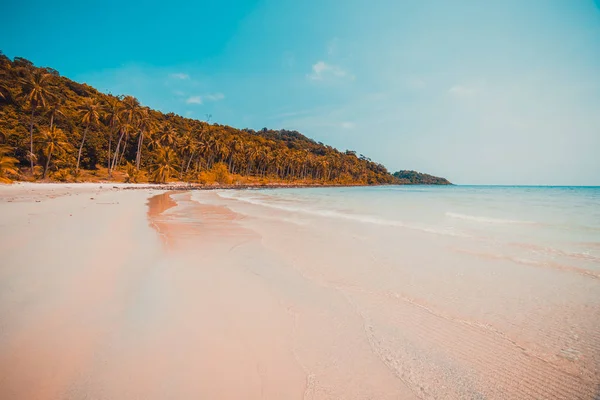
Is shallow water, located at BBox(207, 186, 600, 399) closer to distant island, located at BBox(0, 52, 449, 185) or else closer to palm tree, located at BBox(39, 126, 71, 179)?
distant island, located at BBox(0, 52, 449, 185)

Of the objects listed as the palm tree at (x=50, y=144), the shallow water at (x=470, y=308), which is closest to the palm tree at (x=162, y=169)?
the palm tree at (x=50, y=144)

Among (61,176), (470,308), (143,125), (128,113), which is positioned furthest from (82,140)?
(470,308)

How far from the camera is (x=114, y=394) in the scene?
2.14m

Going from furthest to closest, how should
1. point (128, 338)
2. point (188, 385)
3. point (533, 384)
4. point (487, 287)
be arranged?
point (487, 287), point (128, 338), point (533, 384), point (188, 385)

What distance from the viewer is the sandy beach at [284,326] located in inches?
94.1

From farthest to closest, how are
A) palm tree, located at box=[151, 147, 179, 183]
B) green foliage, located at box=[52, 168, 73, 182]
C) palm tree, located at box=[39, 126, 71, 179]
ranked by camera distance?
palm tree, located at box=[151, 147, 179, 183] < green foliage, located at box=[52, 168, 73, 182] < palm tree, located at box=[39, 126, 71, 179]

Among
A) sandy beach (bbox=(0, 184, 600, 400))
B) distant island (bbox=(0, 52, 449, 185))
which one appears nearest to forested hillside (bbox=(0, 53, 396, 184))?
distant island (bbox=(0, 52, 449, 185))

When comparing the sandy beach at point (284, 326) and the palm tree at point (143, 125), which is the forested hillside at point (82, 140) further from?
the sandy beach at point (284, 326)

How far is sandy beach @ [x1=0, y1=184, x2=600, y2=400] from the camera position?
2391mm

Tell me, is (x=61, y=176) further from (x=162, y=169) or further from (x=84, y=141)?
(x=84, y=141)

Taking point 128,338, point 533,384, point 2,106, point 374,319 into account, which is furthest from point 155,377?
point 2,106

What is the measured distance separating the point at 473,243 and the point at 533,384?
717cm

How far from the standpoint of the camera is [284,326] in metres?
3.42

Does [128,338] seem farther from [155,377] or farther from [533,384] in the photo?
[533,384]
